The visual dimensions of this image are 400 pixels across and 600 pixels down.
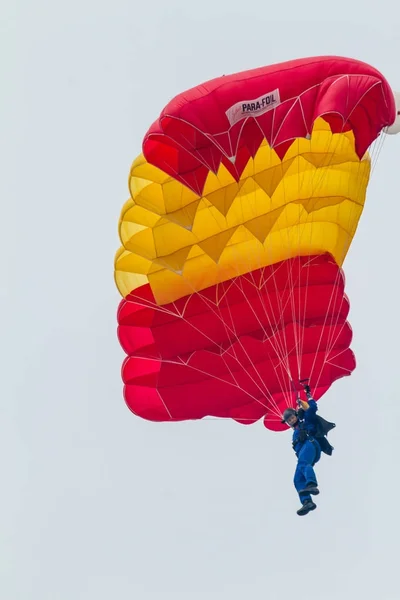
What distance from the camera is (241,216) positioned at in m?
20.9

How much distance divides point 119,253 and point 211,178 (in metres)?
1.63

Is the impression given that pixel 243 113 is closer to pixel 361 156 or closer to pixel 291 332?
pixel 361 156

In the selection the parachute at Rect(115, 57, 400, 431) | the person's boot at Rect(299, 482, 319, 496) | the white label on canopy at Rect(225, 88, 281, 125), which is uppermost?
the white label on canopy at Rect(225, 88, 281, 125)

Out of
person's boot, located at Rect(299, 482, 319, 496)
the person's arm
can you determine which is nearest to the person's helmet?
the person's arm

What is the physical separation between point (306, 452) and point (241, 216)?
10.3ft

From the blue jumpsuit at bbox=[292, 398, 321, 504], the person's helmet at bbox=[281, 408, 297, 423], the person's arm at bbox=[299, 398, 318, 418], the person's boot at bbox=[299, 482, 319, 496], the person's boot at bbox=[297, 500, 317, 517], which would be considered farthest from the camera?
the person's helmet at bbox=[281, 408, 297, 423]

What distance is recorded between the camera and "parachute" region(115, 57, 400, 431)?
1959cm

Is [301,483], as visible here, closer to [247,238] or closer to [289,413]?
[289,413]

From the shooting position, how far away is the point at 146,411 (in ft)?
72.0

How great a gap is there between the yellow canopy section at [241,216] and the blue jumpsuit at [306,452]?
94.4 inches

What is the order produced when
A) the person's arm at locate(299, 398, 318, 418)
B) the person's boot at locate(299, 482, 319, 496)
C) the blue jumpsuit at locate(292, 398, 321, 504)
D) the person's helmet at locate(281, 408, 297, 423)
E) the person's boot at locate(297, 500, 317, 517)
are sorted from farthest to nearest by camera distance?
the person's helmet at locate(281, 408, 297, 423), the person's arm at locate(299, 398, 318, 418), the blue jumpsuit at locate(292, 398, 321, 504), the person's boot at locate(299, 482, 319, 496), the person's boot at locate(297, 500, 317, 517)

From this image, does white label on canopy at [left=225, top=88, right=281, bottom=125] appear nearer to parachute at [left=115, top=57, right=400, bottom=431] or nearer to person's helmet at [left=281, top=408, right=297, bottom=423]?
parachute at [left=115, top=57, right=400, bottom=431]

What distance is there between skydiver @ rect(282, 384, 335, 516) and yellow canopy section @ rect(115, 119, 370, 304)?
7.14 ft

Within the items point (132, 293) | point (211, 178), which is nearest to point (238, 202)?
point (211, 178)
